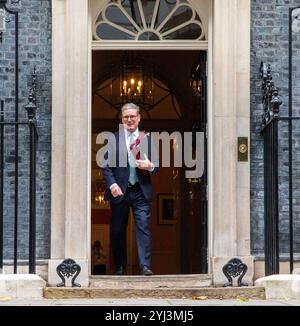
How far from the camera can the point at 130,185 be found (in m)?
10.5

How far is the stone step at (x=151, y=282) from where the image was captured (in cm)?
993

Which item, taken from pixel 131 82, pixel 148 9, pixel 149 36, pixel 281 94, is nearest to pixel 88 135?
pixel 149 36

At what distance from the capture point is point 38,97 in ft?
33.9

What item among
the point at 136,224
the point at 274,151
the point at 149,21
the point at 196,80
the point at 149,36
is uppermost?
the point at 149,21

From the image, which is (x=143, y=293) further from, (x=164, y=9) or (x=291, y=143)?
(x=164, y=9)

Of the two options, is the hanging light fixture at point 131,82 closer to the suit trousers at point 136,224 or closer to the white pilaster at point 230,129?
the white pilaster at point 230,129

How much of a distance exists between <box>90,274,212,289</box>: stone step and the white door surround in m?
0.16

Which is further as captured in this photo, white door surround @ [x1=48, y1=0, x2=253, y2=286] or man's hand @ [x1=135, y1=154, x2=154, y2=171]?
man's hand @ [x1=135, y1=154, x2=154, y2=171]

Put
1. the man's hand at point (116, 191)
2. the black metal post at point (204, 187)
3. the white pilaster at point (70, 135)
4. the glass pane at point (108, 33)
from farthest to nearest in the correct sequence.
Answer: the glass pane at point (108, 33) → the black metal post at point (204, 187) → the man's hand at point (116, 191) → the white pilaster at point (70, 135)

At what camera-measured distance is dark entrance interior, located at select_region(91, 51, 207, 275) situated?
45.2 feet

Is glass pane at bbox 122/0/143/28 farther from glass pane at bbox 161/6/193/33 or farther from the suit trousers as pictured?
the suit trousers

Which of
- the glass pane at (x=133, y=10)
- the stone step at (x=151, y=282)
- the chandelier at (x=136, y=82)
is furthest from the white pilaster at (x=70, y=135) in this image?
the chandelier at (x=136, y=82)

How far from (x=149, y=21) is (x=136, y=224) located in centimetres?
246

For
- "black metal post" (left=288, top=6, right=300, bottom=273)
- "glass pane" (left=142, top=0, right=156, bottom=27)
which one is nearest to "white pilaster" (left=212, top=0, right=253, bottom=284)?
"black metal post" (left=288, top=6, right=300, bottom=273)
